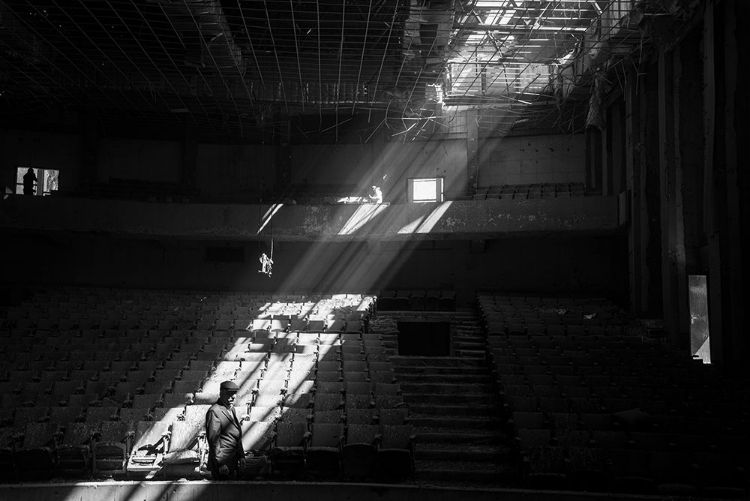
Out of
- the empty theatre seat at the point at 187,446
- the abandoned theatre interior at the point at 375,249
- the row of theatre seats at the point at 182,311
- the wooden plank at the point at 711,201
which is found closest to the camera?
the empty theatre seat at the point at 187,446

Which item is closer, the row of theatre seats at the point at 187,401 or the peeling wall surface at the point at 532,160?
the row of theatre seats at the point at 187,401

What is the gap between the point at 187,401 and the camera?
30.9 ft

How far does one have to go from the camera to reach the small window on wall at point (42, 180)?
20814 millimetres

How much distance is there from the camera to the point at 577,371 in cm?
1062

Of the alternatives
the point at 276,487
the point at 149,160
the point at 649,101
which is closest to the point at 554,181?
the point at 649,101

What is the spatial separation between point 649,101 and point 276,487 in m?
11.4

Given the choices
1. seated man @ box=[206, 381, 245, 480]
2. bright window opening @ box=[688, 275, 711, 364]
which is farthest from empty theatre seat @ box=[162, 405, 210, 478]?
Result: bright window opening @ box=[688, 275, 711, 364]

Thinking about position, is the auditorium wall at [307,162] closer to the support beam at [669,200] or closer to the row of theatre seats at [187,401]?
the support beam at [669,200]

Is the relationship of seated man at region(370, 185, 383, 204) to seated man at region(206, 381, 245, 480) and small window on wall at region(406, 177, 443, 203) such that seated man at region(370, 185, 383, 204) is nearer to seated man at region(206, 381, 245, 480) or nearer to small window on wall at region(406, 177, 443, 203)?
small window on wall at region(406, 177, 443, 203)

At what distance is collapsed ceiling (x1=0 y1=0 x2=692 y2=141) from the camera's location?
504 inches

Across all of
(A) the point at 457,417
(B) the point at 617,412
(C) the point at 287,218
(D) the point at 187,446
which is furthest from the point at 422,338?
(D) the point at 187,446

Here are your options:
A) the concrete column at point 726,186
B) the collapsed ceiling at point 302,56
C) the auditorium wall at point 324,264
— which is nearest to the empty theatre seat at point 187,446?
the collapsed ceiling at point 302,56

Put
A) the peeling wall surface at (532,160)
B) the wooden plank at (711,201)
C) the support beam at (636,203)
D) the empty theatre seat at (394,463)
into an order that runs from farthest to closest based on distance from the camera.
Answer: the peeling wall surface at (532,160) < the support beam at (636,203) < the wooden plank at (711,201) < the empty theatre seat at (394,463)

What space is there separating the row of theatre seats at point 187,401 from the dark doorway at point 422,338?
3.68 meters
